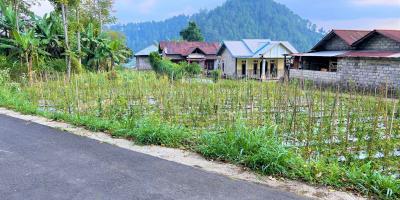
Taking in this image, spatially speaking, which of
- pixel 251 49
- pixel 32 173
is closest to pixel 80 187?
pixel 32 173

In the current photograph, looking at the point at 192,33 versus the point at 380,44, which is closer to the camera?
the point at 380,44

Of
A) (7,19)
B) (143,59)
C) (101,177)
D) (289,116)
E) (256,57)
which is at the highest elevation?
(7,19)

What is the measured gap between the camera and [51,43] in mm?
17797

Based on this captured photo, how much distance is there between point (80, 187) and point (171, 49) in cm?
2923

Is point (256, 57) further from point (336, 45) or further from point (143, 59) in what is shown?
point (143, 59)

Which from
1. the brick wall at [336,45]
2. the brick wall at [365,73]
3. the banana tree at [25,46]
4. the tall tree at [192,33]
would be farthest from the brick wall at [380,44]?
the tall tree at [192,33]

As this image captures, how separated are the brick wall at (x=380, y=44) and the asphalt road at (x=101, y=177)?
15.4 metres

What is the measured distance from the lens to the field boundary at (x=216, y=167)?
3.03 meters

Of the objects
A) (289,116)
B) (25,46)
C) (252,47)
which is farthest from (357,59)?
(25,46)

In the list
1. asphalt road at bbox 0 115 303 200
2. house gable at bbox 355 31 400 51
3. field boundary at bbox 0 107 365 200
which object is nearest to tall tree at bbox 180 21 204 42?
house gable at bbox 355 31 400 51

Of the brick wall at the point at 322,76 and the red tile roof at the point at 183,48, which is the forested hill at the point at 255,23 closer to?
the red tile roof at the point at 183,48

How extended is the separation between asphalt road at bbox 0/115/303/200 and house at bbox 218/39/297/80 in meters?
22.9

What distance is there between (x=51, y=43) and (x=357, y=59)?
15.1m

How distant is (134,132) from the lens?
490cm
